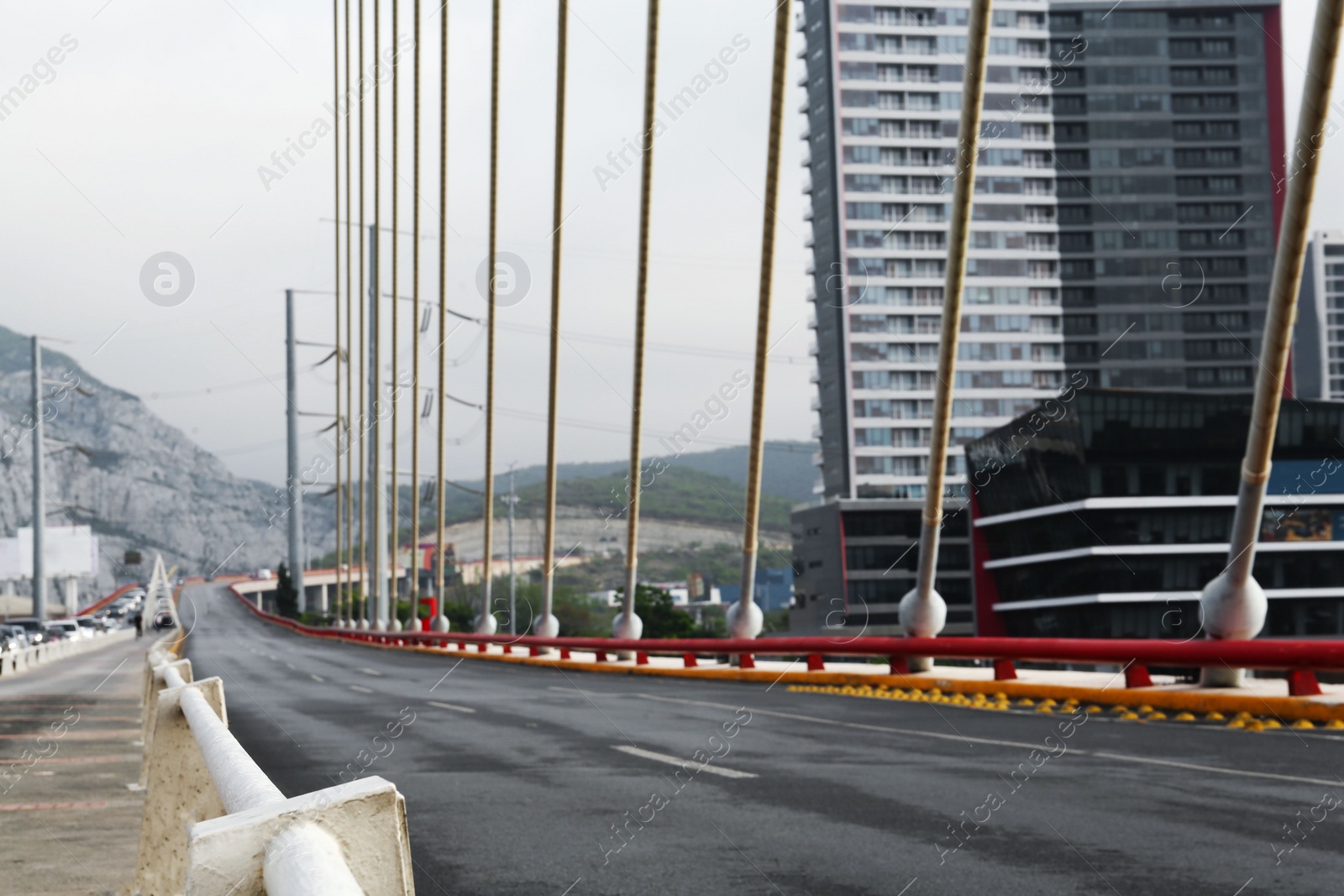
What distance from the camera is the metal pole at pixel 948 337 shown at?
14.9 m

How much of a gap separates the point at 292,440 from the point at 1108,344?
312 feet

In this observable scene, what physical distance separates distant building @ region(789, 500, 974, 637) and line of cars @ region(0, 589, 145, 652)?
62.2 meters

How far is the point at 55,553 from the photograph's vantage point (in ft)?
355

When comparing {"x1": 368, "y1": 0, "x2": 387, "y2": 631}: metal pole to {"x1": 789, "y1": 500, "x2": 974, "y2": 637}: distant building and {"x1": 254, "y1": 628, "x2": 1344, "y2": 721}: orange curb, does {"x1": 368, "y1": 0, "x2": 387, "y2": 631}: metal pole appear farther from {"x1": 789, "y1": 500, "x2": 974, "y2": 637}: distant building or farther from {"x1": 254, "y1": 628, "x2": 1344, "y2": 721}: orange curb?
{"x1": 789, "y1": 500, "x2": 974, "y2": 637}: distant building

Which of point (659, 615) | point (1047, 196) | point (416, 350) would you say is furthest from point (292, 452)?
point (1047, 196)

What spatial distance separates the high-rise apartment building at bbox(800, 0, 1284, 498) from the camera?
142125 millimetres

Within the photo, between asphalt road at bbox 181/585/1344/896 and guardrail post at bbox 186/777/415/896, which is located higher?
guardrail post at bbox 186/777/415/896

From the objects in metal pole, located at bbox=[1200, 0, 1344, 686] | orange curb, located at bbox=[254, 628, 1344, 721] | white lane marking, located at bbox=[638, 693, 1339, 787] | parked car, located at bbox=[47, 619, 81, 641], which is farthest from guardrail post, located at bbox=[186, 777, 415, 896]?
parked car, located at bbox=[47, 619, 81, 641]

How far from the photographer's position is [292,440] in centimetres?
7888

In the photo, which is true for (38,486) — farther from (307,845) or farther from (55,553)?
(307,845)

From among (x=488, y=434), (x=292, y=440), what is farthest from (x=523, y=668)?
(x=292, y=440)

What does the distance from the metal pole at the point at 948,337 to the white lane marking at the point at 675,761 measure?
5.47 meters

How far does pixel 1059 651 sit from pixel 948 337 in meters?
4.13

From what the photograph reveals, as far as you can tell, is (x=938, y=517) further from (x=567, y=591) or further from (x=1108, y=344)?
(x=1108, y=344)
